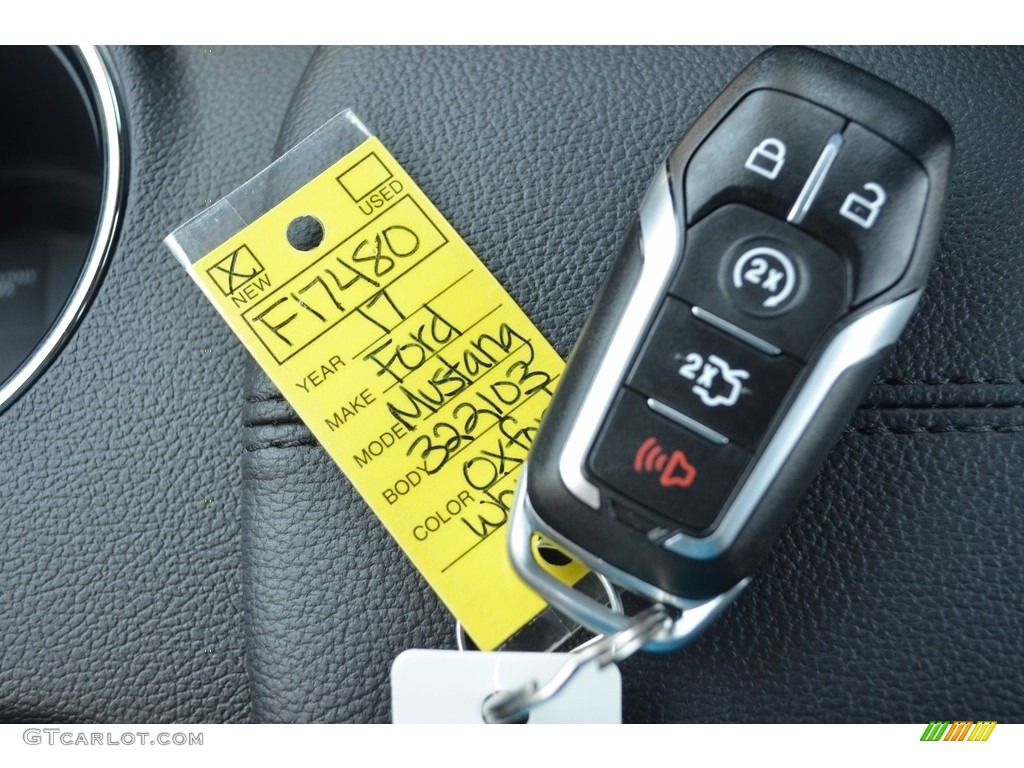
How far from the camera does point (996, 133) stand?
557 millimetres

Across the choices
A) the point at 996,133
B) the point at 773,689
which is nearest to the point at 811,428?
the point at 773,689

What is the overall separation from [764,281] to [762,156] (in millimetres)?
64

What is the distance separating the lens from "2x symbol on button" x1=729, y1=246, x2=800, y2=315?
0.43 m

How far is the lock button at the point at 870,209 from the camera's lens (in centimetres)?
44

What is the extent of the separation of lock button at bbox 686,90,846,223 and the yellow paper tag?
135 mm

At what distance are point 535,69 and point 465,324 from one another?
0.18m

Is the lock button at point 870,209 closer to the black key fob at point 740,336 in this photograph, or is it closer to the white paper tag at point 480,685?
the black key fob at point 740,336

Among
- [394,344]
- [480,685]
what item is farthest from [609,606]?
[394,344]

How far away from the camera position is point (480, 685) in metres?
0.49

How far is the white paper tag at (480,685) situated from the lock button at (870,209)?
0.24 meters

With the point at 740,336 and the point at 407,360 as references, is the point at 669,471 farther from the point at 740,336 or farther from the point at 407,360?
the point at 407,360
